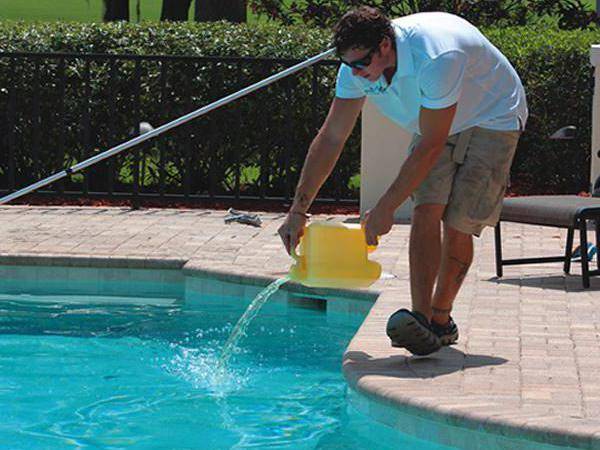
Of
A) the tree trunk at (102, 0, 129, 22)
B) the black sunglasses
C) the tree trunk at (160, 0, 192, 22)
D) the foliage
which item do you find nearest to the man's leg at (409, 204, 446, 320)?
the black sunglasses

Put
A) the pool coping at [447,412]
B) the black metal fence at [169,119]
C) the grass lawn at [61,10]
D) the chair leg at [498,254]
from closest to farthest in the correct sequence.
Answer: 1. the pool coping at [447,412]
2. the chair leg at [498,254]
3. the black metal fence at [169,119]
4. the grass lawn at [61,10]

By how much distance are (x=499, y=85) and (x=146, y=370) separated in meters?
2.36

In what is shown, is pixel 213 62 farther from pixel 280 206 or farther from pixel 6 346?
pixel 6 346

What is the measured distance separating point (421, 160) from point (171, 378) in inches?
79.0

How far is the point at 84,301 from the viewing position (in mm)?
8664

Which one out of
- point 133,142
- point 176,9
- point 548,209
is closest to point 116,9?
point 176,9

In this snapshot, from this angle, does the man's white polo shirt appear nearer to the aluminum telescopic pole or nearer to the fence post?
the aluminum telescopic pole

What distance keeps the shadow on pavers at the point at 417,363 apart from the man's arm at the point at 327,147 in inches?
27.4

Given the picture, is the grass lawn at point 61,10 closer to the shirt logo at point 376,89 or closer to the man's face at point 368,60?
the shirt logo at point 376,89

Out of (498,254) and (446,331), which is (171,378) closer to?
(446,331)

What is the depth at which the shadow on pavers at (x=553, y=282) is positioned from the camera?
8.03m

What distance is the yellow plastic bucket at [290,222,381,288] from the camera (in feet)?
19.6

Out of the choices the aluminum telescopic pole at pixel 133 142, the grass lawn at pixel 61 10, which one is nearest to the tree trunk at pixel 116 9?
the aluminum telescopic pole at pixel 133 142

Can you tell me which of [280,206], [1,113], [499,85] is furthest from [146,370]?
[1,113]
